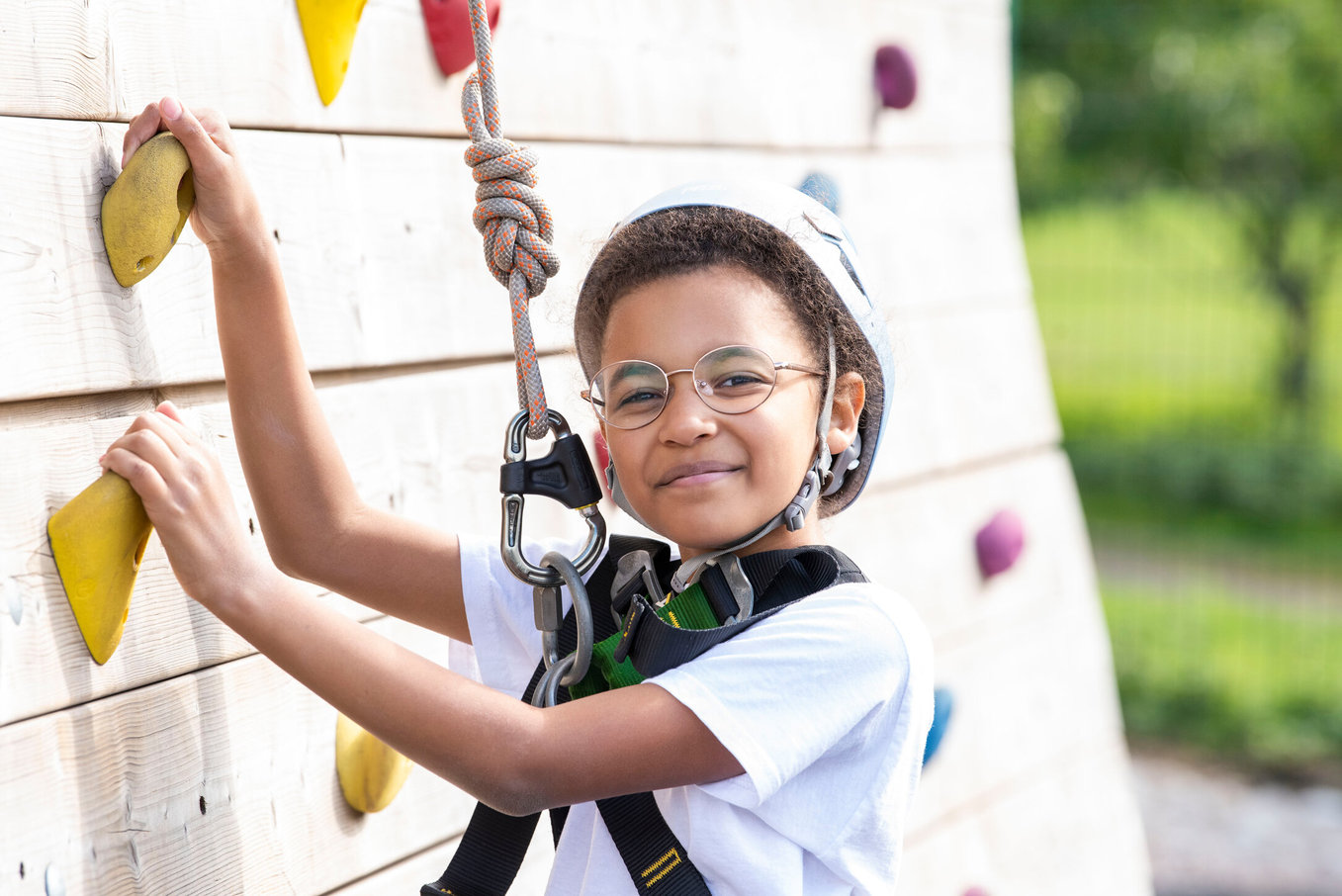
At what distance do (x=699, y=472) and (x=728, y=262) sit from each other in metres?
0.24

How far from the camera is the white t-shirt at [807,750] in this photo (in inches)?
52.4

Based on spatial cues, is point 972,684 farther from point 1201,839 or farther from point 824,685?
point 1201,839

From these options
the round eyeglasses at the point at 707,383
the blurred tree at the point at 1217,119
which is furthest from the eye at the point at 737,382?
the blurred tree at the point at 1217,119

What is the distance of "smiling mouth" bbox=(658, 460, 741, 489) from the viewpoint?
1450 millimetres

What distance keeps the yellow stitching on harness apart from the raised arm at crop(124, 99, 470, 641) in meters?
0.44

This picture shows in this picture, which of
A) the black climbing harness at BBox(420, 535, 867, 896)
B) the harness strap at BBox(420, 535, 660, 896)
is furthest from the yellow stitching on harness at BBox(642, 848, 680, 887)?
the harness strap at BBox(420, 535, 660, 896)

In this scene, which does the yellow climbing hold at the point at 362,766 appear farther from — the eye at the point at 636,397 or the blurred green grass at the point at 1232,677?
the blurred green grass at the point at 1232,677

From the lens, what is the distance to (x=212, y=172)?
4.54 ft

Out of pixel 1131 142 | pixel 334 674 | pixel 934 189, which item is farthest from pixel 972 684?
pixel 1131 142

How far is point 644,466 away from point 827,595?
24cm

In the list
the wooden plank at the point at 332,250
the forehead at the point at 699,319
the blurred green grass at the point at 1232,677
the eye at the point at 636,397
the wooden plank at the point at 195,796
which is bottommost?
the blurred green grass at the point at 1232,677

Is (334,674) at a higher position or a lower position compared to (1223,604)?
higher

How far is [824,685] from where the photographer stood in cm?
136

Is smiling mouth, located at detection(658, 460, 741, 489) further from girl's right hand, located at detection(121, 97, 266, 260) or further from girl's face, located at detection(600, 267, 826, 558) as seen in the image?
girl's right hand, located at detection(121, 97, 266, 260)
